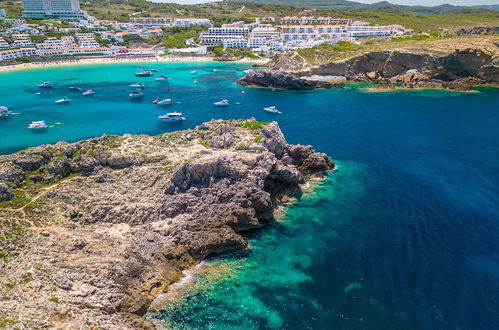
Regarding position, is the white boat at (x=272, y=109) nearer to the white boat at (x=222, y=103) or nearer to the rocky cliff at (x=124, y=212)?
the white boat at (x=222, y=103)

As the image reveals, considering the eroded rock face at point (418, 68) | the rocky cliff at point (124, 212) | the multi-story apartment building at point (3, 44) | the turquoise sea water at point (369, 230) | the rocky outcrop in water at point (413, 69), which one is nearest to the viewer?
the rocky cliff at point (124, 212)

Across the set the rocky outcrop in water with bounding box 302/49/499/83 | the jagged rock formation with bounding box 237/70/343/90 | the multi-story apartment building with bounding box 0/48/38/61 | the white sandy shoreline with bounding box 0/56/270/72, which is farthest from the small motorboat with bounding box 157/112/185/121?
the multi-story apartment building with bounding box 0/48/38/61

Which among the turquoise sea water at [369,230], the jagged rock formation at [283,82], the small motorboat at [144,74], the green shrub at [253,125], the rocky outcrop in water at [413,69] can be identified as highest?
the rocky outcrop in water at [413,69]

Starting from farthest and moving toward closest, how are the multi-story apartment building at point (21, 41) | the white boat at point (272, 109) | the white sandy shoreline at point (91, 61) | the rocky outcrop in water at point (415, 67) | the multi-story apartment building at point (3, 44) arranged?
the multi-story apartment building at point (21, 41), the multi-story apartment building at point (3, 44), the white sandy shoreline at point (91, 61), the rocky outcrop in water at point (415, 67), the white boat at point (272, 109)

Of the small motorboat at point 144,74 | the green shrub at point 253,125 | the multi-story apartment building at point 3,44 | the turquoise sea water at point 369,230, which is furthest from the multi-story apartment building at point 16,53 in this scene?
the green shrub at point 253,125

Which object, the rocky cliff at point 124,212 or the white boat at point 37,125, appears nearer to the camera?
the rocky cliff at point 124,212

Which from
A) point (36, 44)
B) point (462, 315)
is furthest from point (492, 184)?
point (36, 44)

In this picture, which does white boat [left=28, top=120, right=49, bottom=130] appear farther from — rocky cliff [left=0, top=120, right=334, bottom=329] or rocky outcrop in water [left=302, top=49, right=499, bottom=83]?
rocky outcrop in water [left=302, top=49, right=499, bottom=83]

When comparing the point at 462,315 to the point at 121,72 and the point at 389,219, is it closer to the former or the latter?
the point at 389,219
